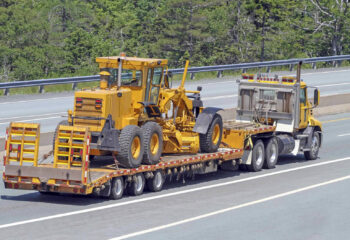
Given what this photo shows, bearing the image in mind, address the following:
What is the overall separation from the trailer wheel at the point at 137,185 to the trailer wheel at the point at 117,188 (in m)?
0.34

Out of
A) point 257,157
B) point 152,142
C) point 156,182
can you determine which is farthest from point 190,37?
point 156,182

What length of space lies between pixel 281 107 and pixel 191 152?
16.6 ft

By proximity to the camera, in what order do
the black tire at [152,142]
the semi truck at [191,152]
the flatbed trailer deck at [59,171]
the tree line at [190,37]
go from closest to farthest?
the flatbed trailer deck at [59,171], the semi truck at [191,152], the black tire at [152,142], the tree line at [190,37]

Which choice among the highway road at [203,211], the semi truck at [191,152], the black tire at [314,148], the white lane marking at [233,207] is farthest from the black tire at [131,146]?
the black tire at [314,148]

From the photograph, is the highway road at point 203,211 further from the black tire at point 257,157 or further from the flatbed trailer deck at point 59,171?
the black tire at point 257,157

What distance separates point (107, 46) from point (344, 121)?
39.1 metres

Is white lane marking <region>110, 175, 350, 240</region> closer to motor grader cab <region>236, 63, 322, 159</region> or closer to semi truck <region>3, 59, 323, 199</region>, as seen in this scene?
semi truck <region>3, 59, 323, 199</region>

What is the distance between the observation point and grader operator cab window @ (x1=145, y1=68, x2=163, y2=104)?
19000mm

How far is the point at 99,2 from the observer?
92.8 m

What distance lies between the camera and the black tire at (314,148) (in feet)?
81.9

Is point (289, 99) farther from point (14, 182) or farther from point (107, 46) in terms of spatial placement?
point (107, 46)

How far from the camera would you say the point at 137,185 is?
58.6ft

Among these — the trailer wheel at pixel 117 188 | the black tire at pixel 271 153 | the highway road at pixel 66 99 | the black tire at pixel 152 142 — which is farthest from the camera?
the highway road at pixel 66 99

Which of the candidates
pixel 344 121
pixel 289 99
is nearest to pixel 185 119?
pixel 289 99
